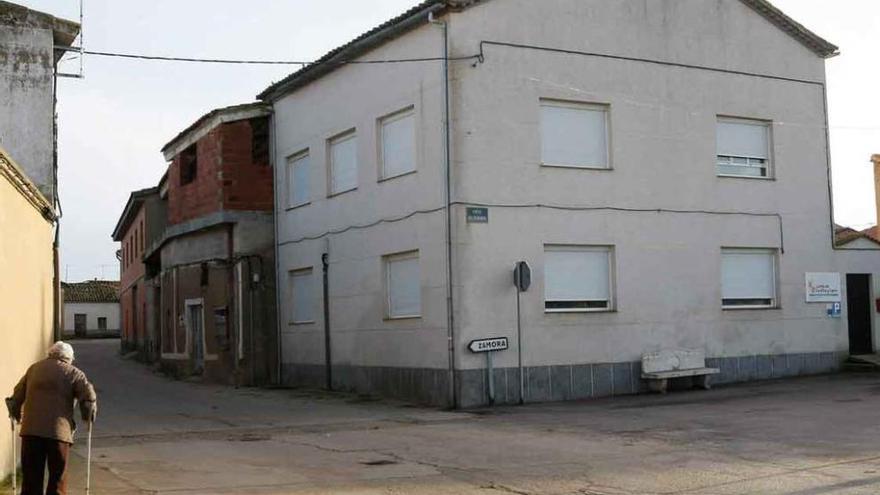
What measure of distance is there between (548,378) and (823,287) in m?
7.64

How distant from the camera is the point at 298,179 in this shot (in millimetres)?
25406

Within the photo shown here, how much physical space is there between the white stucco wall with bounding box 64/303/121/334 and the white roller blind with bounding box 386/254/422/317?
62267 mm

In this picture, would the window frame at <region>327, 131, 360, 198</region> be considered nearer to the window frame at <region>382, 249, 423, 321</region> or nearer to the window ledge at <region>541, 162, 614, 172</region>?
the window frame at <region>382, 249, 423, 321</region>

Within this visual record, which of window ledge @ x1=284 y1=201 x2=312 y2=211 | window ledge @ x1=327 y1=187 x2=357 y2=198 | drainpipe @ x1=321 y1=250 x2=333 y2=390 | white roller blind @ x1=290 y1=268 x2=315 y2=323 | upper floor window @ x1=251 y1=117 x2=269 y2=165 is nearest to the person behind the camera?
window ledge @ x1=327 y1=187 x2=357 y2=198

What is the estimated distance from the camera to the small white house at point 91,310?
3095 inches

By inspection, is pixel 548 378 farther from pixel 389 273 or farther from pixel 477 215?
pixel 389 273

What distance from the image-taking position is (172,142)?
30.1 m

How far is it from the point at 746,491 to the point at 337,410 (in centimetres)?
1056

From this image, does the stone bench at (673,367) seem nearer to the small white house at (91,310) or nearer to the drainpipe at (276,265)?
the drainpipe at (276,265)

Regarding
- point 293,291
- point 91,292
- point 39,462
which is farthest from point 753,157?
point 91,292

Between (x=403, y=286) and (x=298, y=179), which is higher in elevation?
(x=298, y=179)

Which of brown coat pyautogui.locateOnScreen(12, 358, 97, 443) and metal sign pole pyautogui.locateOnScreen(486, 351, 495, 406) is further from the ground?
brown coat pyautogui.locateOnScreen(12, 358, 97, 443)

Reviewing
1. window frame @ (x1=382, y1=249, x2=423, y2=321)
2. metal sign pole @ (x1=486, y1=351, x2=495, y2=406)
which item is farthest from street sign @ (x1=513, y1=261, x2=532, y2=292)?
window frame @ (x1=382, y1=249, x2=423, y2=321)

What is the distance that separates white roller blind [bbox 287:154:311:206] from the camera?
25.0 meters
